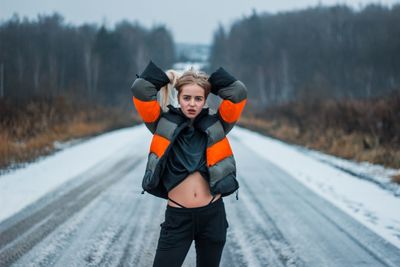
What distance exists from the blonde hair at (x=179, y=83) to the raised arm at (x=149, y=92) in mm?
70

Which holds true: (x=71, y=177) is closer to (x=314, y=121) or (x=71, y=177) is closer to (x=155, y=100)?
(x=155, y=100)

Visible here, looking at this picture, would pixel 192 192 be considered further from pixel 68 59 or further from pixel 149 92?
pixel 68 59

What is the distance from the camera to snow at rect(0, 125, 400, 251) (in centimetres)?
591

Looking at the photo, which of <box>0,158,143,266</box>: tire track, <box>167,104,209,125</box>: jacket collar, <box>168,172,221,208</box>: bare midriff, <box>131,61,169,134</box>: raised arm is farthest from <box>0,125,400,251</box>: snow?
<box>131,61,169,134</box>: raised arm

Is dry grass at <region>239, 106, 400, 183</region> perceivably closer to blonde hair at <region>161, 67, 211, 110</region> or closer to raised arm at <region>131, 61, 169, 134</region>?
blonde hair at <region>161, 67, 211, 110</region>

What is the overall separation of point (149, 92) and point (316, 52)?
56.4 m

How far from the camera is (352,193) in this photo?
291 inches

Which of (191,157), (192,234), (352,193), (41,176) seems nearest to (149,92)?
(191,157)

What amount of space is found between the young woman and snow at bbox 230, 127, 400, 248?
8.77 feet

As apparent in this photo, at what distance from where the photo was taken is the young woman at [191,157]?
2.62 m

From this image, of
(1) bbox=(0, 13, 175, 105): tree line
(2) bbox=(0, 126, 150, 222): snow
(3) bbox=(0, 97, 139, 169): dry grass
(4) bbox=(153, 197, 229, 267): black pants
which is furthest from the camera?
(1) bbox=(0, 13, 175, 105): tree line

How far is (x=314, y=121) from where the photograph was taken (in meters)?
17.8

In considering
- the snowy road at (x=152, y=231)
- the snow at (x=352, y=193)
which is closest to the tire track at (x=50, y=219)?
the snowy road at (x=152, y=231)

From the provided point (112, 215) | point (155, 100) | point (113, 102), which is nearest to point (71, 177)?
point (112, 215)
